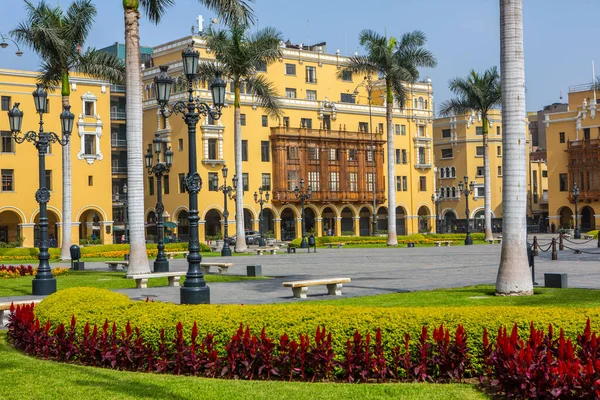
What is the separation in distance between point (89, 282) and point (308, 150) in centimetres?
4733

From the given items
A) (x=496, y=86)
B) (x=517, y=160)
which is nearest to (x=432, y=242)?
(x=496, y=86)

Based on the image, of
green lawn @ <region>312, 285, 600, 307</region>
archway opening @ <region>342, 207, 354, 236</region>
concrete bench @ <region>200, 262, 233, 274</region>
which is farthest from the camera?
archway opening @ <region>342, 207, 354, 236</region>

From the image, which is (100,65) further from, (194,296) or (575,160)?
(575,160)

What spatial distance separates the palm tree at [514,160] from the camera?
51.4ft

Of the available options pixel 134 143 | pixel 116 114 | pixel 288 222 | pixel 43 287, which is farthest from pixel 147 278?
pixel 288 222

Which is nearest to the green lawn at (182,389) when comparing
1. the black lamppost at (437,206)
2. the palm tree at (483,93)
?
the palm tree at (483,93)

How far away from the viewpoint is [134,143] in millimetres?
23094

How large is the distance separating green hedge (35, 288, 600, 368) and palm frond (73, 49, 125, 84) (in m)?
28.9

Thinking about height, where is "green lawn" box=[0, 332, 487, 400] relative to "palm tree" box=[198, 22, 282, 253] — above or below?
below

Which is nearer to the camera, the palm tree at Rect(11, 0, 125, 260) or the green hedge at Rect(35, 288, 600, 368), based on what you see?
the green hedge at Rect(35, 288, 600, 368)

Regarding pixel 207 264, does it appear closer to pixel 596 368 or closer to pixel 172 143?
pixel 596 368

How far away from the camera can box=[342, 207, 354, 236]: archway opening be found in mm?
74688

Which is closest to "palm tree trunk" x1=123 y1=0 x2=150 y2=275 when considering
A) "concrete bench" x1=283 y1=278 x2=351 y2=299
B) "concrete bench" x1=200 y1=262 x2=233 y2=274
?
"concrete bench" x1=200 y1=262 x2=233 y2=274

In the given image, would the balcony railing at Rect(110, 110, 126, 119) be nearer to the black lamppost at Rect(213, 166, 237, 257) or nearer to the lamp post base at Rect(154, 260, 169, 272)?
the black lamppost at Rect(213, 166, 237, 257)
